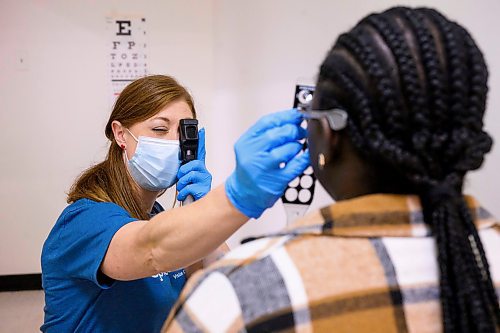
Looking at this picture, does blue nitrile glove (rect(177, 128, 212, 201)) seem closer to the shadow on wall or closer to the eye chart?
the eye chart

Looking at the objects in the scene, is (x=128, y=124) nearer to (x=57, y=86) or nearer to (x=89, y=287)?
(x=89, y=287)

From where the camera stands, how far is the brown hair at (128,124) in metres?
1.19

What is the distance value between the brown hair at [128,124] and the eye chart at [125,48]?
1.25m

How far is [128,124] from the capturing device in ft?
4.31

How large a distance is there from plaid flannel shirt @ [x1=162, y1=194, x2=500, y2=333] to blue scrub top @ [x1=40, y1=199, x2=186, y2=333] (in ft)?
1.64

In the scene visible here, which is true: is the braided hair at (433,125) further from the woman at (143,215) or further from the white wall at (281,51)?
the white wall at (281,51)

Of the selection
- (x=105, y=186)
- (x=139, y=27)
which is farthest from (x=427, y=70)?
(x=139, y=27)

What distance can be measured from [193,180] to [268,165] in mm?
584

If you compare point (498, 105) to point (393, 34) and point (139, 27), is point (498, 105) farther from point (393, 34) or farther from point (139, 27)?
point (139, 27)

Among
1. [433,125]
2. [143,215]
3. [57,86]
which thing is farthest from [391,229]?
[57,86]

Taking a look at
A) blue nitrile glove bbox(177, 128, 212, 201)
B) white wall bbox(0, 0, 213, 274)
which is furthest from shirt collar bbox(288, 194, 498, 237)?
white wall bbox(0, 0, 213, 274)

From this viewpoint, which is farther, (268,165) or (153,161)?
(153,161)

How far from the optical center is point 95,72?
8.21 ft

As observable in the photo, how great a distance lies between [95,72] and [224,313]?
7.54 ft
